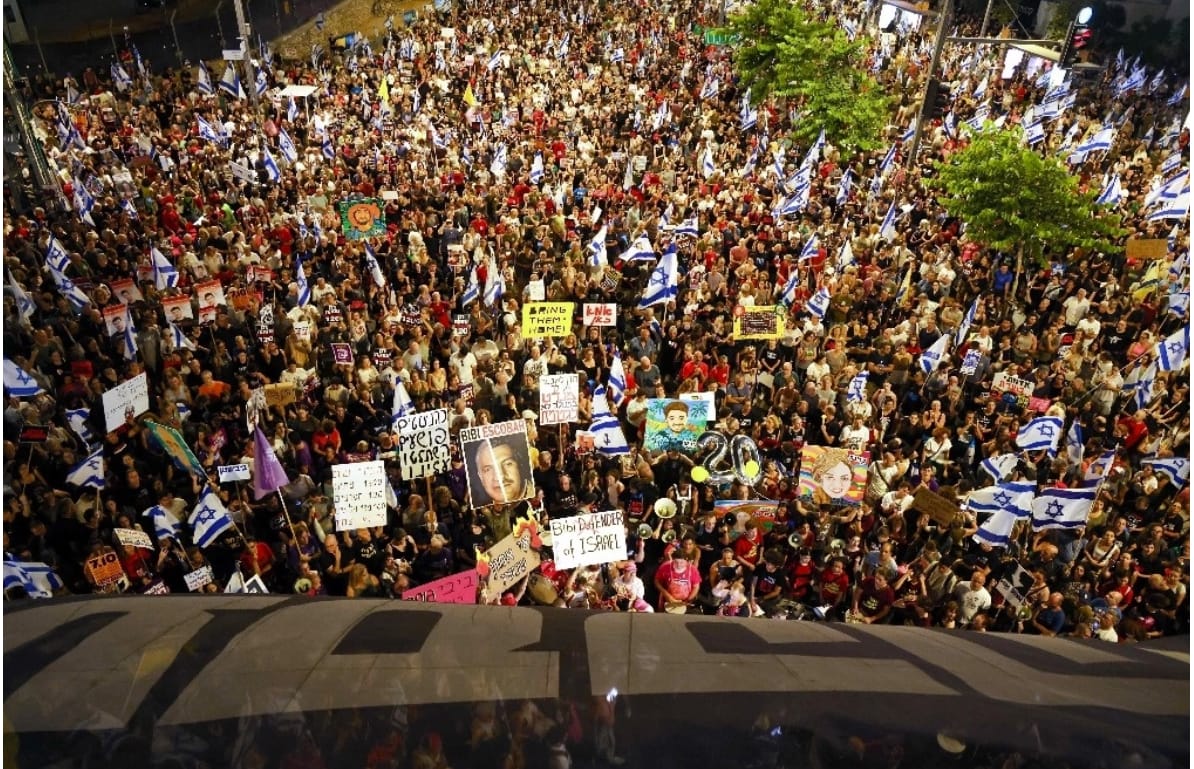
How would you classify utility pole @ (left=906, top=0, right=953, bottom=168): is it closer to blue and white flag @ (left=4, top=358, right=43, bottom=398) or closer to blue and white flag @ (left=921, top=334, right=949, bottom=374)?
blue and white flag @ (left=921, top=334, right=949, bottom=374)

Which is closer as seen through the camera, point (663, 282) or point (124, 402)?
point (124, 402)

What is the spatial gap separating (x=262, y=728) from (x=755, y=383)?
1112 centimetres

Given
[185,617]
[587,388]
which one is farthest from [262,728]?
[587,388]

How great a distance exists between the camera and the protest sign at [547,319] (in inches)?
498

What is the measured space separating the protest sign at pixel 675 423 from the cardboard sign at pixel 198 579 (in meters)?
5.34

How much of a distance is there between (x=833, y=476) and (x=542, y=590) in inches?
147

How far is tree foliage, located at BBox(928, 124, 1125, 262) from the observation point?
16.7 metres

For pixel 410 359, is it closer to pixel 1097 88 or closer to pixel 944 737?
pixel 944 737

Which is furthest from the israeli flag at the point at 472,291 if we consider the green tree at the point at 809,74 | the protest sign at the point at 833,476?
the green tree at the point at 809,74

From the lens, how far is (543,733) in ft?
7.22

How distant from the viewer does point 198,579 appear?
884 cm

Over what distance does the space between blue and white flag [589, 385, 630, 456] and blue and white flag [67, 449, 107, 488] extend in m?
5.65

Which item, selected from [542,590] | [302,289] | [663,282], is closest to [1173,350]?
[663,282]

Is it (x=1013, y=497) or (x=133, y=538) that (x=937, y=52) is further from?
(x=133, y=538)
